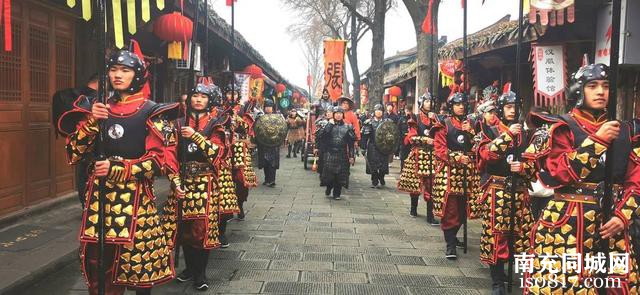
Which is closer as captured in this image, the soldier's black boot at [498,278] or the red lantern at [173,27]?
the soldier's black boot at [498,278]

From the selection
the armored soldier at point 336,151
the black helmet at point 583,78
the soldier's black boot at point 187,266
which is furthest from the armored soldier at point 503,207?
the armored soldier at point 336,151

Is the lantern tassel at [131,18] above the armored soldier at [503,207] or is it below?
above

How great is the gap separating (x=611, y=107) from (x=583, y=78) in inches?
14.5

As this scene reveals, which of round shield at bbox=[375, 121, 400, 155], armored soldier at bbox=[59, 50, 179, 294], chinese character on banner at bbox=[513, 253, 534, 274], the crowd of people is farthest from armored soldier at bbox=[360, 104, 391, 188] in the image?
armored soldier at bbox=[59, 50, 179, 294]

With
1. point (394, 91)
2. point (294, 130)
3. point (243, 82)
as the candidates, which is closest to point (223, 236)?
point (243, 82)

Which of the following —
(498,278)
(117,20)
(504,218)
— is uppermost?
(117,20)

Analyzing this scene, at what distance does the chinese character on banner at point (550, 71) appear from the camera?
8.60 m

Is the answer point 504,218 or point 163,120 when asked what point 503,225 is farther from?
point 163,120

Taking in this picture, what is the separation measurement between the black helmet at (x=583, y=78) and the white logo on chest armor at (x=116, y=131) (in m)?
3.23

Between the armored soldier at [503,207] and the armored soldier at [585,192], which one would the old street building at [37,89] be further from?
the armored soldier at [585,192]

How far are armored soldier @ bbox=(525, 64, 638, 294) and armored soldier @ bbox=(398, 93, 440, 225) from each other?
4572 millimetres

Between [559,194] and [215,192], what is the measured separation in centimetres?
345

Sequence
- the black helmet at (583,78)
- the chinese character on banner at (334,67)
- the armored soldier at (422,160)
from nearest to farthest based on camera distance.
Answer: the black helmet at (583,78)
the armored soldier at (422,160)
the chinese character on banner at (334,67)

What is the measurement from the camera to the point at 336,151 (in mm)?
11094
